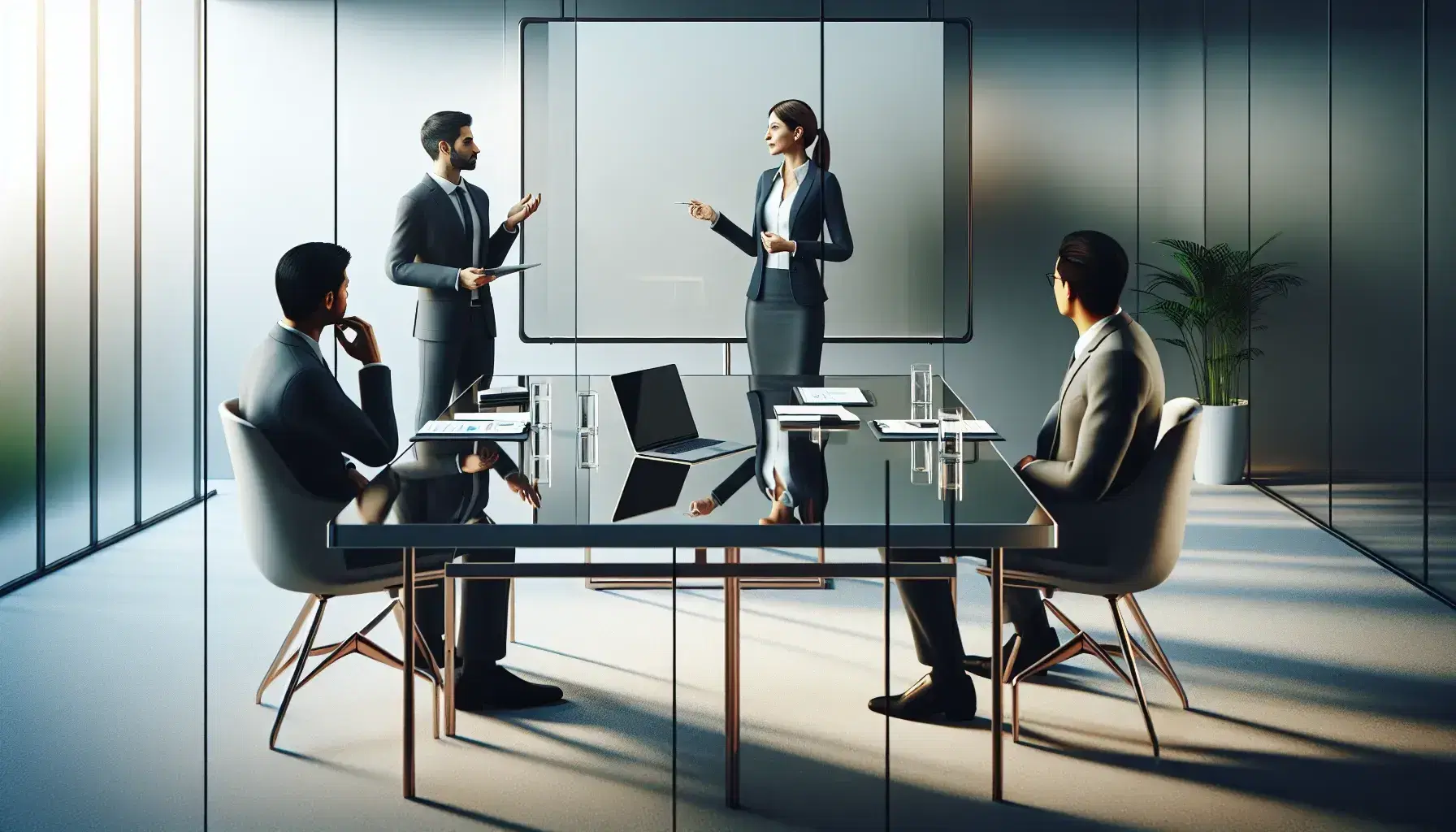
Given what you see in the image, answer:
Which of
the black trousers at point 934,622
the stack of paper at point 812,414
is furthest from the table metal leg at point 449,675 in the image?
the black trousers at point 934,622

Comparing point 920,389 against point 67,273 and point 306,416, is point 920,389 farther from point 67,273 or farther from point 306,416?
point 67,273

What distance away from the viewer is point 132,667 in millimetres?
4238

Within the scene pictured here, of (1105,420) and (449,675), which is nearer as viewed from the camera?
(1105,420)

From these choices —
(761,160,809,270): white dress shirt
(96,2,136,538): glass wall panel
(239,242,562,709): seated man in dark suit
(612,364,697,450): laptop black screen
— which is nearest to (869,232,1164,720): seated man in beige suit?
(612,364,697,450): laptop black screen

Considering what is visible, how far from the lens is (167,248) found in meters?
6.27

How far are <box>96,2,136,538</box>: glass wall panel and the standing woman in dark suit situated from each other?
2479 mm

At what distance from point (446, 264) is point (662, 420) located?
2159 millimetres

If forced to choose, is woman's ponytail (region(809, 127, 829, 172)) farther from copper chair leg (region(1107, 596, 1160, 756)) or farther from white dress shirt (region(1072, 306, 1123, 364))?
copper chair leg (region(1107, 596, 1160, 756))

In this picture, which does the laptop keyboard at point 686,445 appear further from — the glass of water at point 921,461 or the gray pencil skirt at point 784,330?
the gray pencil skirt at point 784,330

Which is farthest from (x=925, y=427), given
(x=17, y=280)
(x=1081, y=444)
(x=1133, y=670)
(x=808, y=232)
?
(x=17, y=280)

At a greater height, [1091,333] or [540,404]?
[1091,333]

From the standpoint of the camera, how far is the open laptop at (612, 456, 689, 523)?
2768 millimetres

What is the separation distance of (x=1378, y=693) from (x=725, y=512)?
228 centimetres

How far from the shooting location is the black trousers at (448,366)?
541cm
